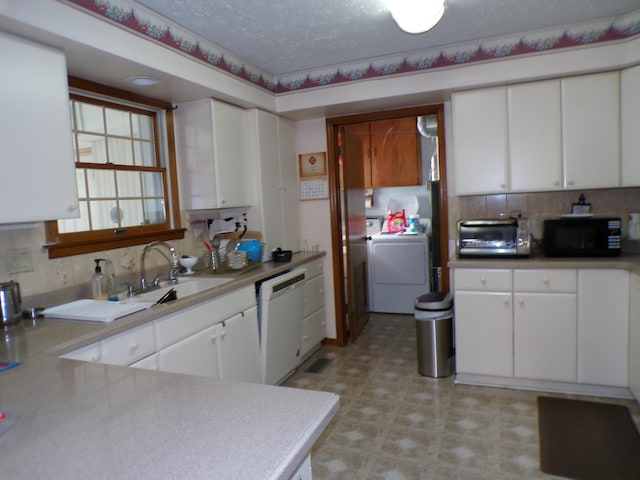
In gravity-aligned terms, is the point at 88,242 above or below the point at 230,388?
above

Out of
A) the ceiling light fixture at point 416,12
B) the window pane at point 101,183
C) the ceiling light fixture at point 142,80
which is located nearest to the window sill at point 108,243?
the window pane at point 101,183

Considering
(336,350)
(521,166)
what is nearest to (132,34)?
(521,166)

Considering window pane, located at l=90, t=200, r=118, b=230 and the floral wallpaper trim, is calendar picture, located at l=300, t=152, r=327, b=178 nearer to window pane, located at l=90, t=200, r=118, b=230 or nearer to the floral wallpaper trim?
the floral wallpaper trim


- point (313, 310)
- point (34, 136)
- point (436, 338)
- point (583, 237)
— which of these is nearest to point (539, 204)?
point (583, 237)

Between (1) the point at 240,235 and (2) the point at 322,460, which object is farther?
(1) the point at 240,235

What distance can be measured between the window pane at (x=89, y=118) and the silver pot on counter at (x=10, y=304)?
1.00 meters

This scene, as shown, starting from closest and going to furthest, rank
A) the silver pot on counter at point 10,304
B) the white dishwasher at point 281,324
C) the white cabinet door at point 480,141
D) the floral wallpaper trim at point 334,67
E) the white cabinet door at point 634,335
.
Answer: the silver pot on counter at point 10,304
the floral wallpaper trim at point 334,67
the white cabinet door at point 634,335
the white dishwasher at point 281,324
the white cabinet door at point 480,141

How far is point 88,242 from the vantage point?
91.2 inches

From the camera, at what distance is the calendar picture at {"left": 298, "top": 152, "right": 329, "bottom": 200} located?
3.84m

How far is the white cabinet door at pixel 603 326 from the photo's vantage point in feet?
8.63

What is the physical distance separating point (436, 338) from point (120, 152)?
246cm

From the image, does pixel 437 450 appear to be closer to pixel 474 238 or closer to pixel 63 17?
pixel 474 238

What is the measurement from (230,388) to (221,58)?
7.64ft

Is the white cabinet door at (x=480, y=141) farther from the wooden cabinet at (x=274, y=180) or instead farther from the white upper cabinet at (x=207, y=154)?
the white upper cabinet at (x=207, y=154)
